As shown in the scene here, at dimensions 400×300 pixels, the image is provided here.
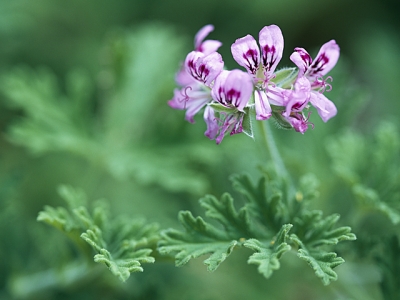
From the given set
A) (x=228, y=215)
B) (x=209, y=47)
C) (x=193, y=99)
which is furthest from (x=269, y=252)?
(x=209, y=47)

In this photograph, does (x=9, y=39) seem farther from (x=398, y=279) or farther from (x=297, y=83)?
(x=398, y=279)

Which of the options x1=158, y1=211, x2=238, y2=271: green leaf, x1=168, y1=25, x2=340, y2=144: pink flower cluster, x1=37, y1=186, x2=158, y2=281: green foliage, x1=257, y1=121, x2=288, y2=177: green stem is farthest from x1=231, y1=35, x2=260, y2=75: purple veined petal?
x1=37, y1=186, x2=158, y2=281: green foliage

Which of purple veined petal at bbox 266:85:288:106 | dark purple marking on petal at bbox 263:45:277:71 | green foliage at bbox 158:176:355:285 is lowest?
green foliage at bbox 158:176:355:285

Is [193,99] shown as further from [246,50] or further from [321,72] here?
[321,72]

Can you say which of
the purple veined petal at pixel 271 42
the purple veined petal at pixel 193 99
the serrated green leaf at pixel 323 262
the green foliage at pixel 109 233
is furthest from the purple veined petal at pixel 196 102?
the serrated green leaf at pixel 323 262

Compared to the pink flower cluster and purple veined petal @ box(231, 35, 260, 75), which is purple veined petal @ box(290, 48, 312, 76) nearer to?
the pink flower cluster
